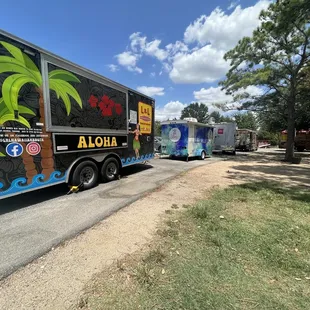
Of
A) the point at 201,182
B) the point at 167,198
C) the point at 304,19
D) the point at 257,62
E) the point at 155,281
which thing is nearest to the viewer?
the point at 155,281

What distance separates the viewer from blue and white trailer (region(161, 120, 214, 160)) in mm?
12602

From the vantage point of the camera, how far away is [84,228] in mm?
3410

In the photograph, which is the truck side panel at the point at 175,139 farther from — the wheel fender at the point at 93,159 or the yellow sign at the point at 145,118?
the wheel fender at the point at 93,159

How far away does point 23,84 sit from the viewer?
153 inches

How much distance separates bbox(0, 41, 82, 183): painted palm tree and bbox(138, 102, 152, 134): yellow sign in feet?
10.8

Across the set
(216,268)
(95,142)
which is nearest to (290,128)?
(95,142)

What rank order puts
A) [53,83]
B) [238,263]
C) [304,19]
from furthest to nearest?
[304,19] < [53,83] < [238,263]

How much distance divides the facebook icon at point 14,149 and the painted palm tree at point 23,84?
11 centimetres

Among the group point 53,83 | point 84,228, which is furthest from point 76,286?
point 53,83

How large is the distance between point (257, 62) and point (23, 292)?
1736 centimetres

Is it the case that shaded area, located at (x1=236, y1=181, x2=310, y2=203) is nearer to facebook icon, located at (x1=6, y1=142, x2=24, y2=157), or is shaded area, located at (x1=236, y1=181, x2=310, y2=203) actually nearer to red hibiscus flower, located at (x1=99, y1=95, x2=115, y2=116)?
red hibiscus flower, located at (x1=99, y1=95, x2=115, y2=116)

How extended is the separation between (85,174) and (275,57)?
1547cm

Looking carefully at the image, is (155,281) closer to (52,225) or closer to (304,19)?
(52,225)

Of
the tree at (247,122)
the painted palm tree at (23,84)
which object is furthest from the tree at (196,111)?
the painted palm tree at (23,84)
